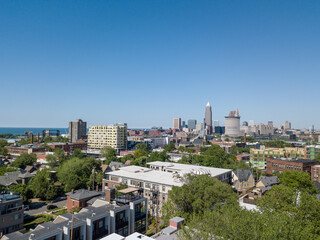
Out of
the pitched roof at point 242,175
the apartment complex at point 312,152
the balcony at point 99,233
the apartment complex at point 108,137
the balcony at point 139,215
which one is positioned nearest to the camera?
the balcony at point 99,233

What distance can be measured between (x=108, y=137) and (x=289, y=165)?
10167 cm

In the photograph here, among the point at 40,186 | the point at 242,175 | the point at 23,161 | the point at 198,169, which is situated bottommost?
the point at 242,175

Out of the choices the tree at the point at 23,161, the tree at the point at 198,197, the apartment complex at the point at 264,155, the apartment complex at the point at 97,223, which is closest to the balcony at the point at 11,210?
the apartment complex at the point at 97,223

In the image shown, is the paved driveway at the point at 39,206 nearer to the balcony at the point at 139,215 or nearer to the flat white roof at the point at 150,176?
the flat white roof at the point at 150,176

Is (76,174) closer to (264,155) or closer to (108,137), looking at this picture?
(264,155)

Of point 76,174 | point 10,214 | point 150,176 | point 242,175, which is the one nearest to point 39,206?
point 76,174

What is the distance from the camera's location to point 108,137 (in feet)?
474

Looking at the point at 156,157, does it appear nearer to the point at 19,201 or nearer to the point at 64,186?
the point at 64,186

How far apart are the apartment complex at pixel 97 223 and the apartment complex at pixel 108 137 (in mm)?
106976

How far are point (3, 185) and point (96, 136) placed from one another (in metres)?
100

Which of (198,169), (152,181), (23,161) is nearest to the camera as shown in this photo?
(152,181)

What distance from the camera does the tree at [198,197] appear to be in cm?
3056

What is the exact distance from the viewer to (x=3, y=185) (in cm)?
5000

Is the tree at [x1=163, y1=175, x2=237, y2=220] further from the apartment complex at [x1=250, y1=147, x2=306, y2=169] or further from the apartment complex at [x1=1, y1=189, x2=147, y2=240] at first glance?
the apartment complex at [x1=250, y1=147, x2=306, y2=169]
